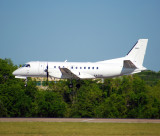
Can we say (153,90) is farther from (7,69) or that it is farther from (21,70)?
(21,70)

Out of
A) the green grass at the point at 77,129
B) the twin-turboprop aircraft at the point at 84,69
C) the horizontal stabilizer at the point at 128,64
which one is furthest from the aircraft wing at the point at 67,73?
the green grass at the point at 77,129

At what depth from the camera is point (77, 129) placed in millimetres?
32281

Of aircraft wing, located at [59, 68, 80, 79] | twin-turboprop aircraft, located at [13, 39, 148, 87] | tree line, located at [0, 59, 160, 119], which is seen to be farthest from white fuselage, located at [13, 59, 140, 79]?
tree line, located at [0, 59, 160, 119]

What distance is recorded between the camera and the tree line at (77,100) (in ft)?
238

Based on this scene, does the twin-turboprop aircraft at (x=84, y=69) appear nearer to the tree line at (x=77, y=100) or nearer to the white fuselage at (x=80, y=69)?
the white fuselage at (x=80, y=69)

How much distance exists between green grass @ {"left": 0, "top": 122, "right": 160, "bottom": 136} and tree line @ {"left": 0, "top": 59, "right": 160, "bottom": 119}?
36169 millimetres

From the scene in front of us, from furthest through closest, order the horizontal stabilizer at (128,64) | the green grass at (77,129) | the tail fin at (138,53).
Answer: the tail fin at (138,53), the horizontal stabilizer at (128,64), the green grass at (77,129)

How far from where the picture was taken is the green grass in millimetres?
30047

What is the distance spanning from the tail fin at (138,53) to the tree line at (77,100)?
93.5ft

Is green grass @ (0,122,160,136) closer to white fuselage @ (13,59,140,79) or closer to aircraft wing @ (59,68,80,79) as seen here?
aircraft wing @ (59,68,80,79)

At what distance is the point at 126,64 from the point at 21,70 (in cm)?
1362

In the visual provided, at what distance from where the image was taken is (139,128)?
3353cm

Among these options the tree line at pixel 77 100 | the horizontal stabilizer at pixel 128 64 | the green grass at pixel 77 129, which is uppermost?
the horizontal stabilizer at pixel 128 64

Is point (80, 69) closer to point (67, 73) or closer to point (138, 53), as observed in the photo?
point (67, 73)
